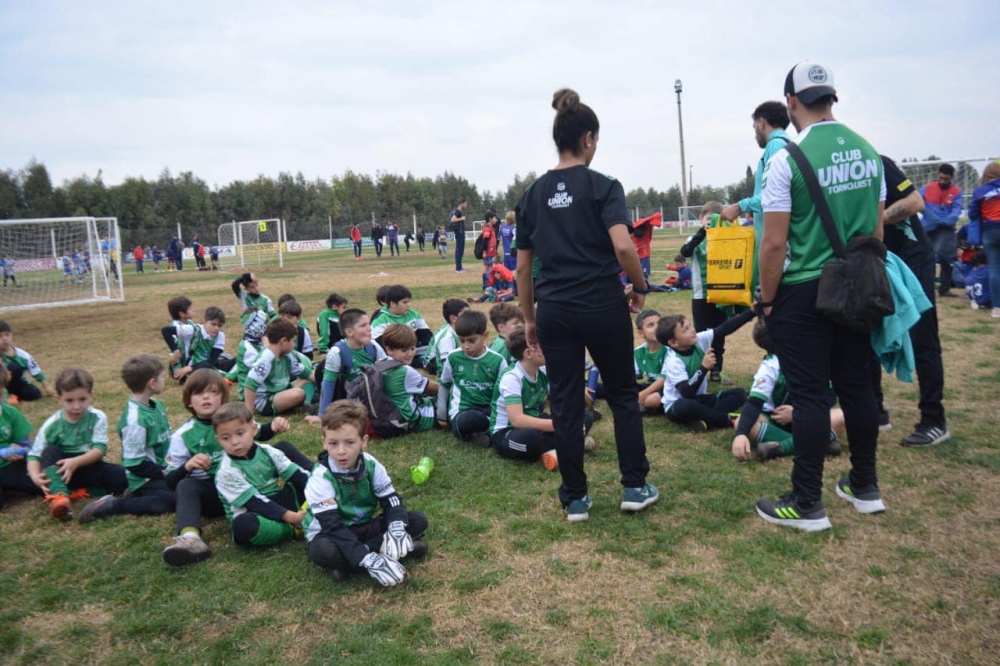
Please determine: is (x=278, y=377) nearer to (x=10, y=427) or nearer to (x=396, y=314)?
(x=396, y=314)

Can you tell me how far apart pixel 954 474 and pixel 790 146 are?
2468 mm

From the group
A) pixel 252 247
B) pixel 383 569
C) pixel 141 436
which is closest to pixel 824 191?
pixel 383 569

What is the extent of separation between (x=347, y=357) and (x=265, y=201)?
66259mm

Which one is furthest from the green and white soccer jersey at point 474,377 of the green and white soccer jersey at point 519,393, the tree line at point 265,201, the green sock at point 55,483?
the tree line at point 265,201

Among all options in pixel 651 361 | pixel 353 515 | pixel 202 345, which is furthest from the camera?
pixel 202 345

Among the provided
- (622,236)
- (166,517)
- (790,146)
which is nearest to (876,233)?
(790,146)

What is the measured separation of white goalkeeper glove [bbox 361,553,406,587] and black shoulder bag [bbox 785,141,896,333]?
2.52 metres

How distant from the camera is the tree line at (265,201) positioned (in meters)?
56.9

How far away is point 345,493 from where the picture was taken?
12.3 feet

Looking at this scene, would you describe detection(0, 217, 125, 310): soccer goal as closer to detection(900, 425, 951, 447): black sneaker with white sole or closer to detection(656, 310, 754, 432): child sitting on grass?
detection(656, 310, 754, 432): child sitting on grass

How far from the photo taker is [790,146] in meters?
3.56

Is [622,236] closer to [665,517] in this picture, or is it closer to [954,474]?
[665,517]

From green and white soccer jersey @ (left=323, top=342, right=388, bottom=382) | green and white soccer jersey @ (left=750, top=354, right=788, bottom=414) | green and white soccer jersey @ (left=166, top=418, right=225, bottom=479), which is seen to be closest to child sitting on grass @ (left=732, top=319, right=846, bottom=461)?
green and white soccer jersey @ (left=750, top=354, right=788, bottom=414)

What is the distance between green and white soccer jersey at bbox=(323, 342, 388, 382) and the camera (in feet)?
21.1
